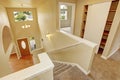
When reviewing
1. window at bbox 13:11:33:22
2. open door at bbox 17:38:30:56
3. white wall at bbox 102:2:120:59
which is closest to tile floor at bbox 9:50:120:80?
white wall at bbox 102:2:120:59

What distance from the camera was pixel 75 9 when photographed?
3629 mm

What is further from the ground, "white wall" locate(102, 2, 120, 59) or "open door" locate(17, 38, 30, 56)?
"white wall" locate(102, 2, 120, 59)

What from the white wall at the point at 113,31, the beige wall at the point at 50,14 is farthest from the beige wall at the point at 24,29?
the white wall at the point at 113,31

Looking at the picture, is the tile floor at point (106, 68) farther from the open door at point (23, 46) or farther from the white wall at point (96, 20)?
the open door at point (23, 46)

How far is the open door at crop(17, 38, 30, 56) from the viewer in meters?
6.40

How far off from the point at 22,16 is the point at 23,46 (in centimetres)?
261

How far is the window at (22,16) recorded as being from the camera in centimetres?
560

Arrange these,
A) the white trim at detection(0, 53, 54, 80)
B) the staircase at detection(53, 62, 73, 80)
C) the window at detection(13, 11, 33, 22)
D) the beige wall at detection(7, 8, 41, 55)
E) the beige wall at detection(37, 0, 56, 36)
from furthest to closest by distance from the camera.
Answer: the window at detection(13, 11, 33, 22) < the beige wall at detection(7, 8, 41, 55) < the beige wall at detection(37, 0, 56, 36) < the staircase at detection(53, 62, 73, 80) < the white trim at detection(0, 53, 54, 80)

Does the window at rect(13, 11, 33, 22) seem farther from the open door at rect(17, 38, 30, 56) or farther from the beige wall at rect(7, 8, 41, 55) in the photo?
the open door at rect(17, 38, 30, 56)

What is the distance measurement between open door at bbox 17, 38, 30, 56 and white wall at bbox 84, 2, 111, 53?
5377 mm

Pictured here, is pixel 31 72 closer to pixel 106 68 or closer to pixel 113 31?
pixel 106 68

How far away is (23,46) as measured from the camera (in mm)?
6688

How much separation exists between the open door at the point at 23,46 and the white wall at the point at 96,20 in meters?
5.38

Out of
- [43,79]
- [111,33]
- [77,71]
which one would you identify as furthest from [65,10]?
[43,79]
